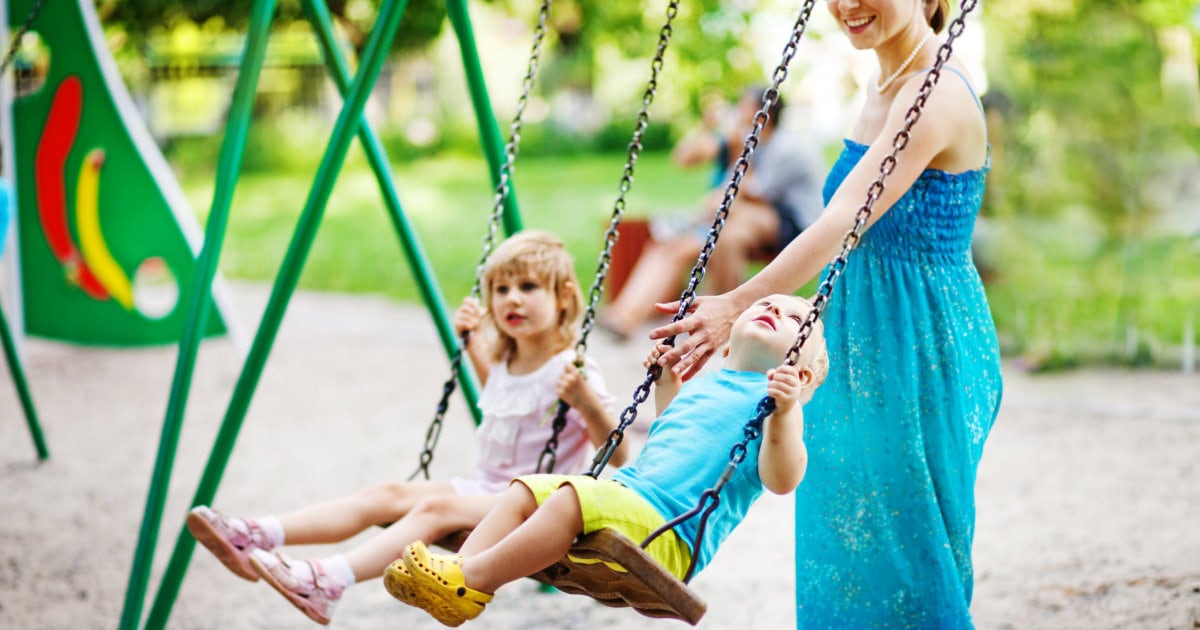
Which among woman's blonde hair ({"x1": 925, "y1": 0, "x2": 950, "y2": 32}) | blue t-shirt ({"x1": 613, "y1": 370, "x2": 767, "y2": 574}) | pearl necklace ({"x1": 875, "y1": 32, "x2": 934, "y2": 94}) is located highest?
woman's blonde hair ({"x1": 925, "y1": 0, "x2": 950, "y2": 32})

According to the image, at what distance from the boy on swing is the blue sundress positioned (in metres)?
0.18

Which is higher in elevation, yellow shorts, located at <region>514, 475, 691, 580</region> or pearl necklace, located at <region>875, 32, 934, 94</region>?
pearl necklace, located at <region>875, 32, 934, 94</region>

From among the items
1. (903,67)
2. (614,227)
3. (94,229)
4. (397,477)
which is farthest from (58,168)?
(903,67)

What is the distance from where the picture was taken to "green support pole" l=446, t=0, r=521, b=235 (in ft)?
12.2

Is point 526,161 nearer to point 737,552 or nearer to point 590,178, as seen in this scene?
point 590,178

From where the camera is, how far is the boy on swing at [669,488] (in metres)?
2.42

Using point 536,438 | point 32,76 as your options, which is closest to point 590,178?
point 32,76

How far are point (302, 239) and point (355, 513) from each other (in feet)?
2.35

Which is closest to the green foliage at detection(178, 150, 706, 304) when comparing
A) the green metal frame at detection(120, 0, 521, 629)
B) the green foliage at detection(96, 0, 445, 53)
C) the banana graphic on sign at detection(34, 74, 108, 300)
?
the green foliage at detection(96, 0, 445, 53)

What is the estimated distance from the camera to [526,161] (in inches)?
748

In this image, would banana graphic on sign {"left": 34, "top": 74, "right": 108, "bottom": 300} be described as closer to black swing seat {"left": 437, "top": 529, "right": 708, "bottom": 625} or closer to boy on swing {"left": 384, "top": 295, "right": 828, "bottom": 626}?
boy on swing {"left": 384, "top": 295, "right": 828, "bottom": 626}

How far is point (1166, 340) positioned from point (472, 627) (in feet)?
15.3

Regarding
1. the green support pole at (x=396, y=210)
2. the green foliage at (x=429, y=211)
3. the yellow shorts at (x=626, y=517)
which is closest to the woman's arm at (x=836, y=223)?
the yellow shorts at (x=626, y=517)

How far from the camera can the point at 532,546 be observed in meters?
2.44
